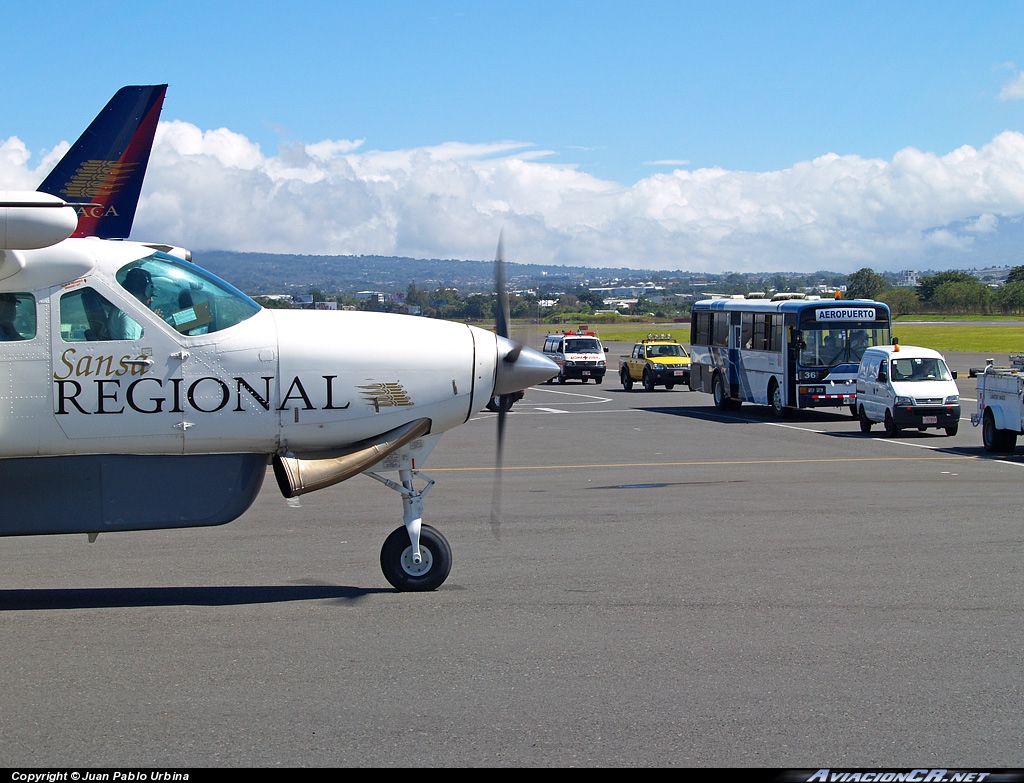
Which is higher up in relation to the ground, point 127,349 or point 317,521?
point 127,349

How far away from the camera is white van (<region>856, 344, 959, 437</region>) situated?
2266cm

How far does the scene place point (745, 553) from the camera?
9758 millimetres

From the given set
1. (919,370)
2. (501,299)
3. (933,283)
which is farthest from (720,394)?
(933,283)

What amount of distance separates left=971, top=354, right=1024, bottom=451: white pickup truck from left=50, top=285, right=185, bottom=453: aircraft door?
1534 cm

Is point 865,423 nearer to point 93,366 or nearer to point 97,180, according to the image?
point 97,180

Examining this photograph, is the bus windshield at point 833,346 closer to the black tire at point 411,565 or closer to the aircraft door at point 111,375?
the black tire at point 411,565

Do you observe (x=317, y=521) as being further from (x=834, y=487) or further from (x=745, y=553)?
(x=834, y=487)

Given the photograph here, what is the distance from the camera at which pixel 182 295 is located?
7.54 m

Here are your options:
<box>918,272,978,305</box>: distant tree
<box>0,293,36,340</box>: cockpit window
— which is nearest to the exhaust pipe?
<box>0,293,36,340</box>: cockpit window

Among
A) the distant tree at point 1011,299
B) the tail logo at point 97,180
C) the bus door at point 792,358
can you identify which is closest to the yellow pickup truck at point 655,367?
the bus door at point 792,358

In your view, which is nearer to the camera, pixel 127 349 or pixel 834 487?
pixel 127 349

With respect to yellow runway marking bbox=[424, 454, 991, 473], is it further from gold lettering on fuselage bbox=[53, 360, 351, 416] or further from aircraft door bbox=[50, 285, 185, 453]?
aircraft door bbox=[50, 285, 185, 453]

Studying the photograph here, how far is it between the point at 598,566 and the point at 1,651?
179 inches

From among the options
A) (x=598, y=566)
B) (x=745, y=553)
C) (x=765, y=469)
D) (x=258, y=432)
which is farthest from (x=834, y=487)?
(x=258, y=432)
